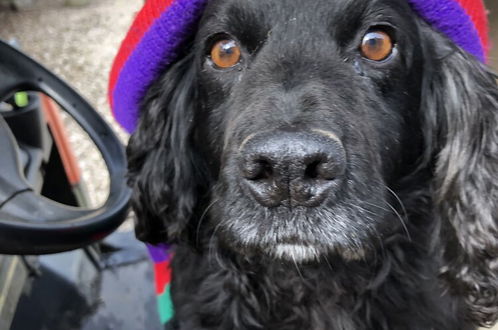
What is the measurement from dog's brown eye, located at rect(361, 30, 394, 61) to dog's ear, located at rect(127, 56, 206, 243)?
0.46 meters

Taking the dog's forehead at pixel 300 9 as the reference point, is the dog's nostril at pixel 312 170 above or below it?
below

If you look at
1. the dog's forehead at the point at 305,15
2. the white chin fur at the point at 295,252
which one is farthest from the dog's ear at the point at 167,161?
the white chin fur at the point at 295,252

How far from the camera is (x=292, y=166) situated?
1.07m

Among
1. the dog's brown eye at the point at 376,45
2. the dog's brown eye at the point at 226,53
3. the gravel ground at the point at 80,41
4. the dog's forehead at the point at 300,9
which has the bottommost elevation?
the gravel ground at the point at 80,41

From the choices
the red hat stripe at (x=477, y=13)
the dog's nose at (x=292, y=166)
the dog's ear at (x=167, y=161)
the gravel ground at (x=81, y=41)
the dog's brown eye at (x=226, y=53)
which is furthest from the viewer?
the gravel ground at (x=81, y=41)

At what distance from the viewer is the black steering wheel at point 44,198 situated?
1155 millimetres

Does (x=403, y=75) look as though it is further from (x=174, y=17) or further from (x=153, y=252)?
(x=153, y=252)

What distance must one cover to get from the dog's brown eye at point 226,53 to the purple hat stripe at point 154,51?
9 cm

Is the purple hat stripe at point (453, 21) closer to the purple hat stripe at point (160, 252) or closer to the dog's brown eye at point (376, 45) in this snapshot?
the dog's brown eye at point (376, 45)

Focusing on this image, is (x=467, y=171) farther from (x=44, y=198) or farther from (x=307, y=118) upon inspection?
(x=44, y=198)

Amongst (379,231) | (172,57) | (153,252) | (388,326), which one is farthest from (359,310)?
(172,57)

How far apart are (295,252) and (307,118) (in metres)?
0.27

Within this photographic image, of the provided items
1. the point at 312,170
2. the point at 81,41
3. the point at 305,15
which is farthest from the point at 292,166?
the point at 81,41

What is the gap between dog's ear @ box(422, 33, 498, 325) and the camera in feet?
4.49
